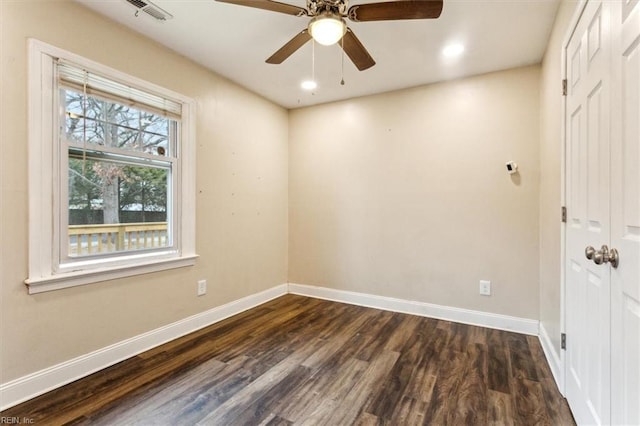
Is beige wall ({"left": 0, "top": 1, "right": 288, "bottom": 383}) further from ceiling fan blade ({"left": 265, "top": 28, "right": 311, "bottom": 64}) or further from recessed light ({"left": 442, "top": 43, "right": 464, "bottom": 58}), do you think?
recessed light ({"left": 442, "top": 43, "right": 464, "bottom": 58})

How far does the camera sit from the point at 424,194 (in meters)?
3.29

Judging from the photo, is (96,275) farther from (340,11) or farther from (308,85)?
(308,85)

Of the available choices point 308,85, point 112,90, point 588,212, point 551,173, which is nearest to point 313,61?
point 308,85

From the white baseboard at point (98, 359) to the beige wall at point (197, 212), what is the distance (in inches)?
1.9

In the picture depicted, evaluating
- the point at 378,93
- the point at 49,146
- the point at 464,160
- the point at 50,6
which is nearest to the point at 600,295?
the point at 464,160

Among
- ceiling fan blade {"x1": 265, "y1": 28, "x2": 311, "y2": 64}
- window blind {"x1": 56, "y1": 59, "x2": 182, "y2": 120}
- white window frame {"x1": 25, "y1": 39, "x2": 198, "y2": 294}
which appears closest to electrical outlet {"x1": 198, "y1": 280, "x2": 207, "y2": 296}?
white window frame {"x1": 25, "y1": 39, "x2": 198, "y2": 294}

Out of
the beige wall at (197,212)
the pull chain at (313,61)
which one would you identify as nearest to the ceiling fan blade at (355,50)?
the pull chain at (313,61)

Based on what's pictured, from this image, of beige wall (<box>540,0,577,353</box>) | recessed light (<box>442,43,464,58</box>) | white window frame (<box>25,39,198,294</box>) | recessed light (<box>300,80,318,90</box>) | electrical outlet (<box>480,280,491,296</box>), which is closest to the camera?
white window frame (<box>25,39,198,294</box>)

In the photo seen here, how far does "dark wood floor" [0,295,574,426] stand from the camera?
169 cm

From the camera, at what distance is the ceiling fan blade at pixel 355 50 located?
1.86 meters

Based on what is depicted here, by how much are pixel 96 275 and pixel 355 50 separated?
2.38 meters

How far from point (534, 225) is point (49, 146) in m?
3.85

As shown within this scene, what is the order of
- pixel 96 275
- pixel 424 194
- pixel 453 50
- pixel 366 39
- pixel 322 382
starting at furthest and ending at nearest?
pixel 424 194, pixel 453 50, pixel 366 39, pixel 96 275, pixel 322 382

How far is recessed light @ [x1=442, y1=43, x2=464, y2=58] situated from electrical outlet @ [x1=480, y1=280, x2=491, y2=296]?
2157mm
